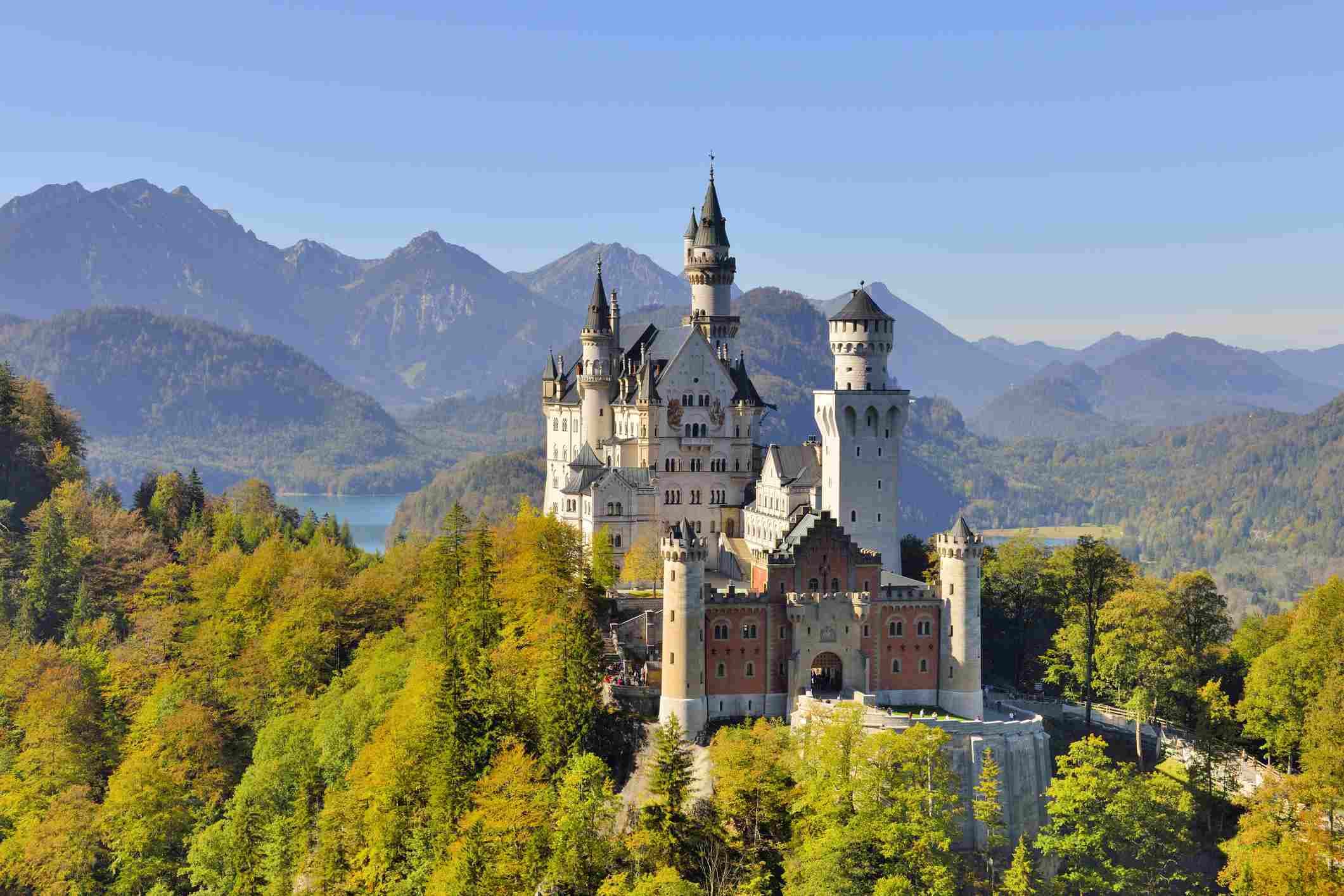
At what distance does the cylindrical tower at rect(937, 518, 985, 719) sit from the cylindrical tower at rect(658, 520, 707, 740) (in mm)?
11404

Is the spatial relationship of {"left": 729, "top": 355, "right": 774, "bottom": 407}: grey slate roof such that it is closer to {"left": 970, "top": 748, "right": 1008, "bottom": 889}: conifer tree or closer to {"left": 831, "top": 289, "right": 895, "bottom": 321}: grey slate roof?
{"left": 831, "top": 289, "right": 895, "bottom": 321}: grey slate roof

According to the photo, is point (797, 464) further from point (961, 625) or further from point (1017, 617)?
point (961, 625)

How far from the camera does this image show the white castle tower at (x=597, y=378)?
108 metres

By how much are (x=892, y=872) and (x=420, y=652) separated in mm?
31650

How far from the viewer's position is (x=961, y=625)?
75500mm

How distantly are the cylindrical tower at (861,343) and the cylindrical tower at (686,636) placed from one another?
18.1 metres

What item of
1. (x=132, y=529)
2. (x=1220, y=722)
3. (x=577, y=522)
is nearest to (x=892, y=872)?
(x=1220, y=722)

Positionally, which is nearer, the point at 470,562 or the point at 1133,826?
the point at 1133,826

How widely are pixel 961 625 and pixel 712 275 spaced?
143ft

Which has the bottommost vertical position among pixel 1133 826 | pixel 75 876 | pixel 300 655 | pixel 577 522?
pixel 75 876

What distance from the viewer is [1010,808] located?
226 feet

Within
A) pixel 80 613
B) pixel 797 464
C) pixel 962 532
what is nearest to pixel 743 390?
pixel 797 464

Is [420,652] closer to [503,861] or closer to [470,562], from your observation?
[470,562]

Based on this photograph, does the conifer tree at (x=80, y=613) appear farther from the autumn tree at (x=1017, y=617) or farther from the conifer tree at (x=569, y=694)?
the autumn tree at (x=1017, y=617)
